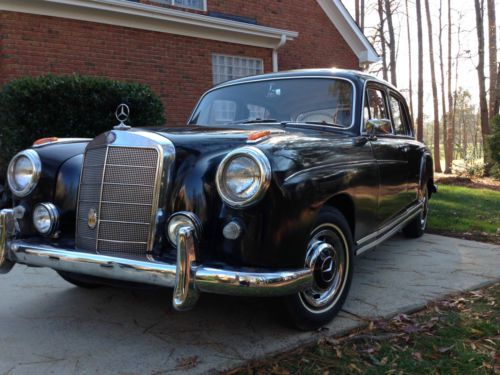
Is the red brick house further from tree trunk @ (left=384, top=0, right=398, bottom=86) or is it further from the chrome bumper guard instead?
tree trunk @ (left=384, top=0, right=398, bottom=86)

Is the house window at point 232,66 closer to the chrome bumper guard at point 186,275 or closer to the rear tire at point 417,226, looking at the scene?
the rear tire at point 417,226

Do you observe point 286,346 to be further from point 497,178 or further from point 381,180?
point 497,178

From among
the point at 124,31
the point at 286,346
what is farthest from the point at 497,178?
the point at 286,346

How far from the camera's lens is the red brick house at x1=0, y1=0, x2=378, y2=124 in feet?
25.6

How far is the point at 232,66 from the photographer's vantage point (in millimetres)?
10375

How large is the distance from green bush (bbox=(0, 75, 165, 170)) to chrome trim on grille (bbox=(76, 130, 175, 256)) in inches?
172

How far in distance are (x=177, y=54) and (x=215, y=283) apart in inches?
319

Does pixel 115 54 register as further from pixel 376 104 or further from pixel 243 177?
pixel 243 177

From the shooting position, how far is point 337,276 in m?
3.03

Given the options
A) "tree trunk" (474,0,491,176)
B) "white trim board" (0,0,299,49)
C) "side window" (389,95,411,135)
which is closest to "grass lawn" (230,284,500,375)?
"side window" (389,95,411,135)

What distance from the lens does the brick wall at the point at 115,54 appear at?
765 centimetres

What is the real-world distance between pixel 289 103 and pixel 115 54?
5978 millimetres

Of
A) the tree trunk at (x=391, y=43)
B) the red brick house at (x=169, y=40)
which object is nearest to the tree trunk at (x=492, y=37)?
the tree trunk at (x=391, y=43)

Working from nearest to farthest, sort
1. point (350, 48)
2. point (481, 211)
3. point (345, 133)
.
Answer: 1. point (345, 133)
2. point (481, 211)
3. point (350, 48)
